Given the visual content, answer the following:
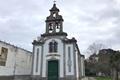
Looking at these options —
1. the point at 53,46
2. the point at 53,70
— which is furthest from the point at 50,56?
the point at 53,70

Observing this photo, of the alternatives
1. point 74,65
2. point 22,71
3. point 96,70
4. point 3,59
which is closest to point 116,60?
point 74,65

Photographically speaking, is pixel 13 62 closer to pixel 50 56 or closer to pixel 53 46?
pixel 50 56

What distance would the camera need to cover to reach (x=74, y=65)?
1698 cm

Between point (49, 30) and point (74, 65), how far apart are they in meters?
5.48

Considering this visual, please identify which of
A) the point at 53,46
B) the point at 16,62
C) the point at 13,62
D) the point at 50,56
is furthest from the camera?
the point at 16,62

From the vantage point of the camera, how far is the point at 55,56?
58.9ft

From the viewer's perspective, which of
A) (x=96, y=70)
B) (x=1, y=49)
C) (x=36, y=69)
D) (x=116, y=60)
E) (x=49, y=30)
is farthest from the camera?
(x=96, y=70)

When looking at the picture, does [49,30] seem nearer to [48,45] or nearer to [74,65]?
[48,45]

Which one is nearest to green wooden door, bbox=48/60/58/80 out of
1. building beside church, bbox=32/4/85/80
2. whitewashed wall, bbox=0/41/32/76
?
building beside church, bbox=32/4/85/80

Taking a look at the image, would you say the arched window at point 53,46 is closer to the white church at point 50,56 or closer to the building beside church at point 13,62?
the white church at point 50,56

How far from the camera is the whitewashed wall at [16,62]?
702 inches

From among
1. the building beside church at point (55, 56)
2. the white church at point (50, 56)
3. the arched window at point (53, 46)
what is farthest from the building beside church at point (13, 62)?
the arched window at point (53, 46)

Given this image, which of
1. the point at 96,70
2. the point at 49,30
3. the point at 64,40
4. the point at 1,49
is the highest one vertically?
the point at 49,30

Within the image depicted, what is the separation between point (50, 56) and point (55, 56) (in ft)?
1.96
